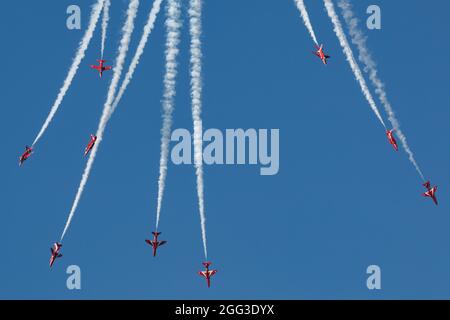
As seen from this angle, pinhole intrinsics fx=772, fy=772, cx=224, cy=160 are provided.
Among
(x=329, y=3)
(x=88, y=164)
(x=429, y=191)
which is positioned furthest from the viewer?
(x=429, y=191)

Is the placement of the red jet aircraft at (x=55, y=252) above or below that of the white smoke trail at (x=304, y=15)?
below

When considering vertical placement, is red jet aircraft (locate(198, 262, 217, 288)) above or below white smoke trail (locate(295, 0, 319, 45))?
below

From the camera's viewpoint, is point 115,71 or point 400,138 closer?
point 115,71

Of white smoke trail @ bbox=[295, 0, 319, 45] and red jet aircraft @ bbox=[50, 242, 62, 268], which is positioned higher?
white smoke trail @ bbox=[295, 0, 319, 45]

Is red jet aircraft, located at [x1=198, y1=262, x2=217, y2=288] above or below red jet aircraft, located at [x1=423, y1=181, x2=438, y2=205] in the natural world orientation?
below

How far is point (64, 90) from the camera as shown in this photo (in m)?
56.6

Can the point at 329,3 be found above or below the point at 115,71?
above

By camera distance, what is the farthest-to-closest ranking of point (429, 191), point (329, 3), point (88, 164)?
1. point (429, 191)
2. point (88, 164)
3. point (329, 3)

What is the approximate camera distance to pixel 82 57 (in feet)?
184

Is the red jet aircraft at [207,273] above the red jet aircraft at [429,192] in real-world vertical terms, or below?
below
